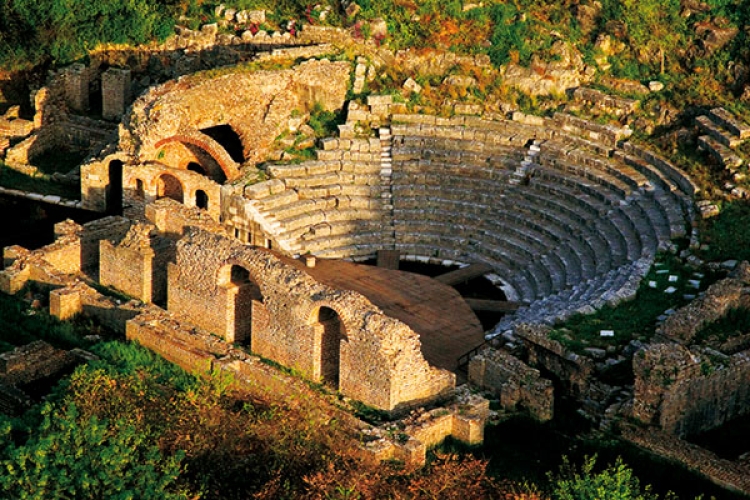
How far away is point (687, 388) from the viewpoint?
3388cm

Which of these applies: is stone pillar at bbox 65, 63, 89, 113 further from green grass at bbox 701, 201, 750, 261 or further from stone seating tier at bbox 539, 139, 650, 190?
green grass at bbox 701, 201, 750, 261

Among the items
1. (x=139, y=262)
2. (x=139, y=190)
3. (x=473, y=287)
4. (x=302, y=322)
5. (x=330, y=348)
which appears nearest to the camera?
(x=302, y=322)

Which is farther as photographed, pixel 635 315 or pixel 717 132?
pixel 717 132

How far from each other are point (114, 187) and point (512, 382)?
14262 millimetres

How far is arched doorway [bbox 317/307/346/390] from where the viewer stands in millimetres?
35000

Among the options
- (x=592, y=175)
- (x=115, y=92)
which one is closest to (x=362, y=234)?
(x=592, y=175)

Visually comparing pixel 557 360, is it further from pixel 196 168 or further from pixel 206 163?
pixel 196 168

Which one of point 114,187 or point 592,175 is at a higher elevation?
point 592,175

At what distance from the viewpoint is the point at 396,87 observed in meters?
46.1

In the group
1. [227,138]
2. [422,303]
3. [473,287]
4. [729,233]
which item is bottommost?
[473,287]

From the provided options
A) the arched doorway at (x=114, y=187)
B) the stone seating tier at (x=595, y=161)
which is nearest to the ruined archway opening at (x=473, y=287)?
the stone seating tier at (x=595, y=161)

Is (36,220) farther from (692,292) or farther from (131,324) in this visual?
(692,292)

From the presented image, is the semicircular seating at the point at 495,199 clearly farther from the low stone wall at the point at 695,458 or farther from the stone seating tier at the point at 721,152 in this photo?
the low stone wall at the point at 695,458

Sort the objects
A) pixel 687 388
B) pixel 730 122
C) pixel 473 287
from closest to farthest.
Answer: pixel 687 388
pixel 473 287
pixel 730 122
